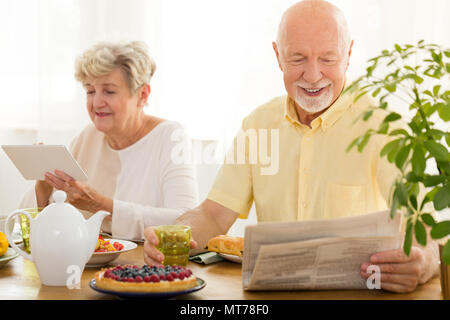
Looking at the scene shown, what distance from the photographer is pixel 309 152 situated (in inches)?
70.2

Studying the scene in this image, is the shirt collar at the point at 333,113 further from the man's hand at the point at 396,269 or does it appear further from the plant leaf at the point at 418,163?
the plant leaf at the point at 418,163

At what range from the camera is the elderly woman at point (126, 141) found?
7.76ft

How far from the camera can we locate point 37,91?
379 centimetres

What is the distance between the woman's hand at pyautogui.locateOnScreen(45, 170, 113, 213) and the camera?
82.7 inches

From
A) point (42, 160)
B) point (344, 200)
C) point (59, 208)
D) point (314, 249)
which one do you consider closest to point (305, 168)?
point (344, 200)

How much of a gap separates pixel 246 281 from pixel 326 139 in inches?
27.7

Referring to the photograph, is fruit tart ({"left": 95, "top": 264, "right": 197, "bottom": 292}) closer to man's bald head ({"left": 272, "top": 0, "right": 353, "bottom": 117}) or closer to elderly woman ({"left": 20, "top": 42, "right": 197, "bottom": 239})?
man's bald head ({"left": 272, "top": 0, "right": 353, "bottom": 117})

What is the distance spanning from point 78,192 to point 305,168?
843 mm

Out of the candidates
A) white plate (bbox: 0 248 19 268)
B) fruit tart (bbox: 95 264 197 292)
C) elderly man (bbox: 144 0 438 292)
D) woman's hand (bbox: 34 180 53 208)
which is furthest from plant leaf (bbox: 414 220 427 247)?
woman's hand (bbox: 34 180 53 208)

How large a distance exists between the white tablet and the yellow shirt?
20.4 inches

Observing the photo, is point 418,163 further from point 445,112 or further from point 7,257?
point 7,257

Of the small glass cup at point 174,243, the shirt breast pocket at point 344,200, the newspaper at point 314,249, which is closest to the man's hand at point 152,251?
the small glass cup at point 174,243

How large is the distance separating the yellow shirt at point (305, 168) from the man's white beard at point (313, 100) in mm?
52
